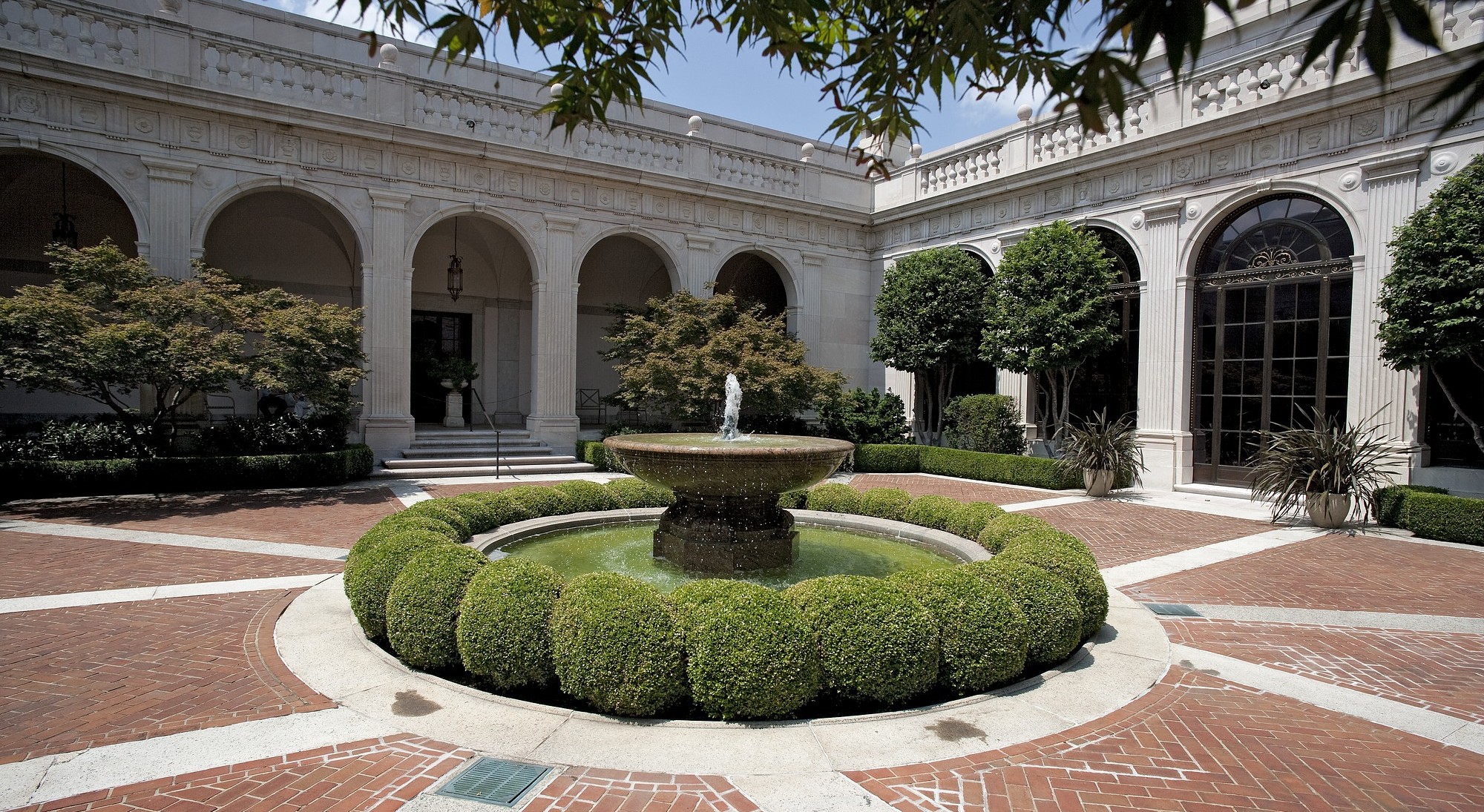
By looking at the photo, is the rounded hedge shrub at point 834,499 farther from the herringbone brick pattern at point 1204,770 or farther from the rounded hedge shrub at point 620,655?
the rounded hedge shrub at point 620,655

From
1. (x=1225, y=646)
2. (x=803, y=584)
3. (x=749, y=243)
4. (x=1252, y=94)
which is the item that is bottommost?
(x=1225, y=646)

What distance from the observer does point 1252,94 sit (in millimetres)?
14375

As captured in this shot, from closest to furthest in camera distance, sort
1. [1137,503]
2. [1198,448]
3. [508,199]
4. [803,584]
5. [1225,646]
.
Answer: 1. [803,584]
2. [1225,646]
3. [1137,503]
4. [1198,448]
5. [508,199]

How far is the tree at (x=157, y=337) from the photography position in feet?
36.1

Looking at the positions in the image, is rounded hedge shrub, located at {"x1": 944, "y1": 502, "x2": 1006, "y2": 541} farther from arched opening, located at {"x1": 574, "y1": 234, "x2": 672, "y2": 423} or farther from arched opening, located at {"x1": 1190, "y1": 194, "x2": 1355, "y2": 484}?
arched opening, located at {"x1": 574, "y1": 234, "x2": 672, "y2": 423}

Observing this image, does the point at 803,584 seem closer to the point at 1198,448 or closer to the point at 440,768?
the point at 440,768

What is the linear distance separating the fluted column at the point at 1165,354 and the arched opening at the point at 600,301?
14433 mm

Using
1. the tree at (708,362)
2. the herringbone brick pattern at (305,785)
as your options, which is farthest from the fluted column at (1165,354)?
the herringbone brick pattern at (305,785)

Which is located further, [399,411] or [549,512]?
[399,411]

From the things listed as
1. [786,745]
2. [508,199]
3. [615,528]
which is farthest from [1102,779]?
[508,199]

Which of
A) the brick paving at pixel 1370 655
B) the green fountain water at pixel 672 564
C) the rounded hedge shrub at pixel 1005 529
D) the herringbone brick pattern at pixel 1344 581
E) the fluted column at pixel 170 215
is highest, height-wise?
the fluted column at pixel 170 215

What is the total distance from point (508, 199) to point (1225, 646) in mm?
17407

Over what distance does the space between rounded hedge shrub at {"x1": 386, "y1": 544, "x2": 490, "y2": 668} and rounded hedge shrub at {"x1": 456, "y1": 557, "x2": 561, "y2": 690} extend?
0.47 ft

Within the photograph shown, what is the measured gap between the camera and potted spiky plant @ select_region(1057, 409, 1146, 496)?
47.1 feet
